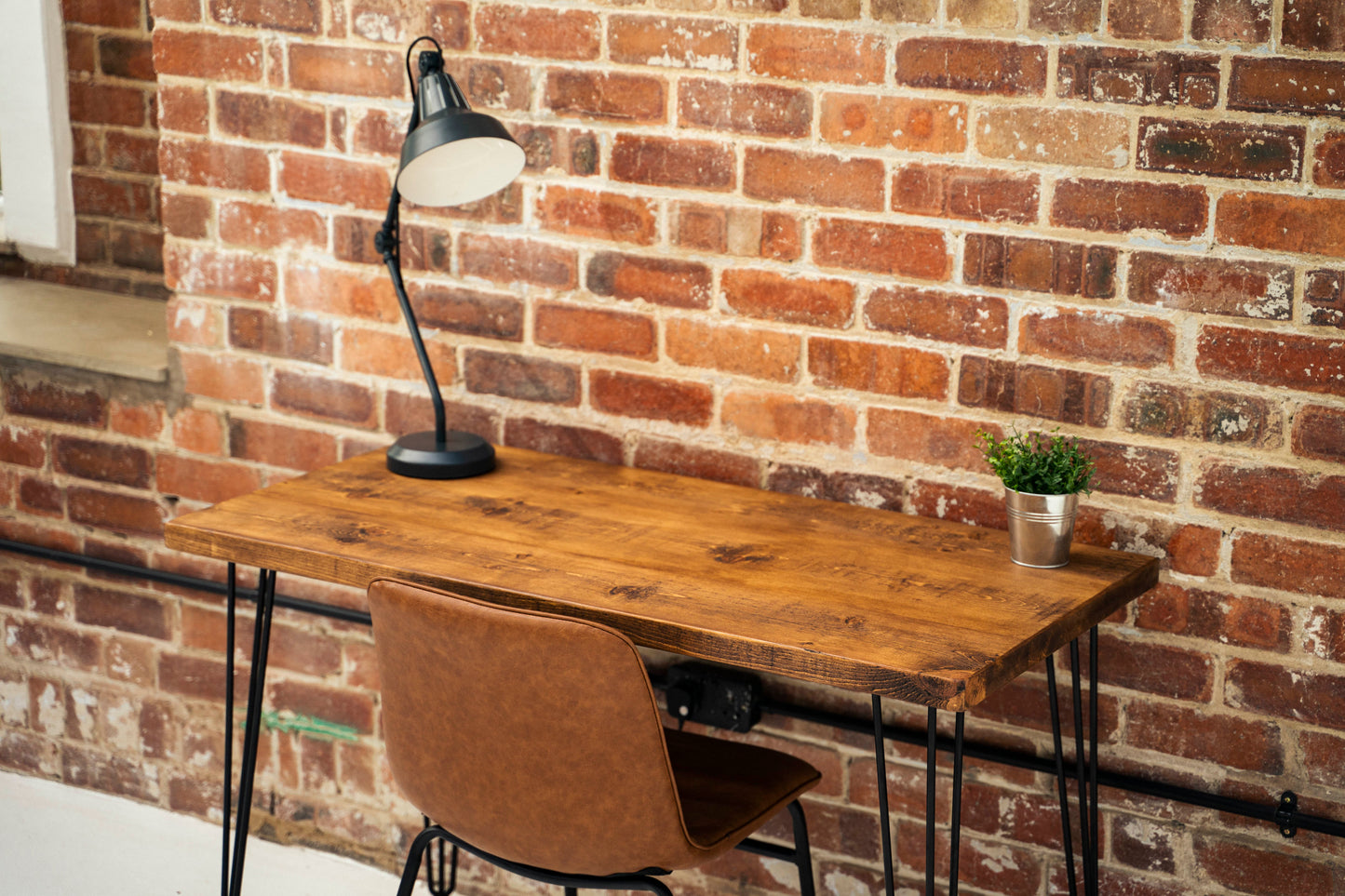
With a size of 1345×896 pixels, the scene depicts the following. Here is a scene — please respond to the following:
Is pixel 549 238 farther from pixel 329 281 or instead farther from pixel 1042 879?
pixel 1042 879

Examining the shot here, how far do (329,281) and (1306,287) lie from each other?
153 cm

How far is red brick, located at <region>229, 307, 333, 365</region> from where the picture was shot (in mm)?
2510

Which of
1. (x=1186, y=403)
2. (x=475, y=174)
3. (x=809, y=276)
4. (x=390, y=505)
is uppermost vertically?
(x=475, y=174)

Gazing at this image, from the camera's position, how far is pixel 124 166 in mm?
3059

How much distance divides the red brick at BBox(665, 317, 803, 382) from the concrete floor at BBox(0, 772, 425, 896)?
1.10 metres

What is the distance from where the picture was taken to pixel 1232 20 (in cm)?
181

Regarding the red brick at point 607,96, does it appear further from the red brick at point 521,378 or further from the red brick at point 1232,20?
the red brick at point 1232,20

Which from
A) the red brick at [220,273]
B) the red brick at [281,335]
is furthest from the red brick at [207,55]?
the red brick at [281,335]

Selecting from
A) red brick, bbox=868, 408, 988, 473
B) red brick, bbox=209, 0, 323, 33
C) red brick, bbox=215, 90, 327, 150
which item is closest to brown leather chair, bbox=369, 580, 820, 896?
red brick, bbox=868, 408, 988, 473

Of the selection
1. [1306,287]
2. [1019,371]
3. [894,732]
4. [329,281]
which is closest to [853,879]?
[894,732]

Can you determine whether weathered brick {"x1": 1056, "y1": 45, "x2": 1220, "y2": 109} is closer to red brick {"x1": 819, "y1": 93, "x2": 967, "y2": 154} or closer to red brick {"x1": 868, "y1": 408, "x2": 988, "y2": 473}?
red brick {"x1": 819, "y1": 93, "x2": 967, "y2": 154}

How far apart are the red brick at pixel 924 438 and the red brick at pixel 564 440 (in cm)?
44

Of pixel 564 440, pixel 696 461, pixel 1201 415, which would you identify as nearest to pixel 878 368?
pixel 696 461

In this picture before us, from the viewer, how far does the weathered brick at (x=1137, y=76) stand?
1.84 metres
